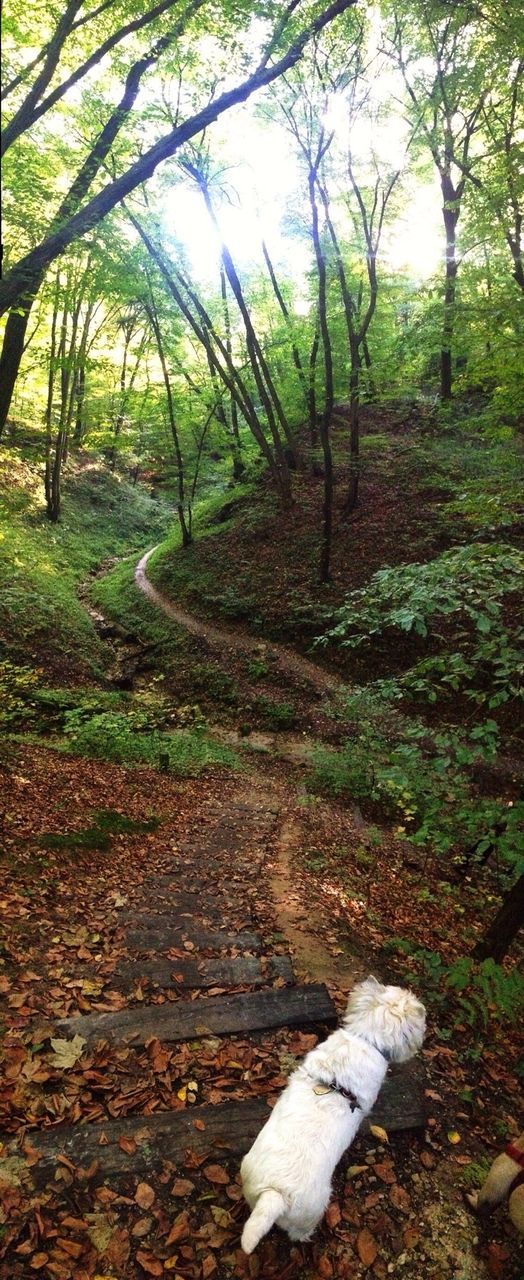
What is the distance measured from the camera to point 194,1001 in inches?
131

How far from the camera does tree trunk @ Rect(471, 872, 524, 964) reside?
410cm

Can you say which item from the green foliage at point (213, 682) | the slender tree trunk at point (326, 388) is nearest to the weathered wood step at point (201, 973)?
the green foliage at point (213, 682)

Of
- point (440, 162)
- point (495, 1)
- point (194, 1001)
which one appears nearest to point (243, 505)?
point (440, 162)

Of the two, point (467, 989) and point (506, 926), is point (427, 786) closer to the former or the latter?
point (506, 926)

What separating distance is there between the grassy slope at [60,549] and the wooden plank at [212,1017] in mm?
10692

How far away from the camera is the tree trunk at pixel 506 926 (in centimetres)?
410

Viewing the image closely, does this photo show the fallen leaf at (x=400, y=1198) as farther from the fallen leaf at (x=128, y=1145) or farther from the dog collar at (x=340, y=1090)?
the fallen leaf at (x=128, y=1145)

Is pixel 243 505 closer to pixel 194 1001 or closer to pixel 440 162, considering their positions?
pixel 440 162

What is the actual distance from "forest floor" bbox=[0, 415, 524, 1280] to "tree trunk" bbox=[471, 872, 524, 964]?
1.61ft

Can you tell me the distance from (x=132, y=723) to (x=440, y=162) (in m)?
15.7

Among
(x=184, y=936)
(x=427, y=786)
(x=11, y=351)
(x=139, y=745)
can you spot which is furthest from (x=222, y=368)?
(x=184, y=936)

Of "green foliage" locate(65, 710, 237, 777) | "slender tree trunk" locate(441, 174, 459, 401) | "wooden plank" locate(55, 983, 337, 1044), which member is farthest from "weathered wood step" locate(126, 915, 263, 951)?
"slender tree trunk" locate(441, 174, 459, 401)

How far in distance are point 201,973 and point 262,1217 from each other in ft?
6.12

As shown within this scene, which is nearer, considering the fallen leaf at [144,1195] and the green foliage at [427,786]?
the fallen leaf at [144,1195]
